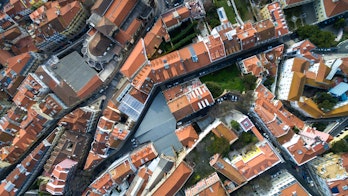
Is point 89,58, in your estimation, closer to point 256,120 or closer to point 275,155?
point 256,120

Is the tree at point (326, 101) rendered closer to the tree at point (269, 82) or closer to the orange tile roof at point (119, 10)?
the tree at point (269, 82)

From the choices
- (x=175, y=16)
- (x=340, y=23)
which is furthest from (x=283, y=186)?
(x=175, y=16)

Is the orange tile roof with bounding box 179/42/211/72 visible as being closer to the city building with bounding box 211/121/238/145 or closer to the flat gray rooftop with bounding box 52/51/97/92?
the city building with bounding box 211/121/238/145

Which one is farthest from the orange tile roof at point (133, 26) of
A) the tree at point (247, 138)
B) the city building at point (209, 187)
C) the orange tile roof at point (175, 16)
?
the city building at point (209, 187)

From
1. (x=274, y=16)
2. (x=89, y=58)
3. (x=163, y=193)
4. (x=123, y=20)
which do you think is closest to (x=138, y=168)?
(x=163, y=193)

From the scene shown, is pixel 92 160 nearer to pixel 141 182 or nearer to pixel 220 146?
pixel 141 182

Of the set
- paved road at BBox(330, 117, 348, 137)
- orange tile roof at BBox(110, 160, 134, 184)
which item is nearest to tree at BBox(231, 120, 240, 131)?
paved road at BBox(330, 117, 348, 137)
